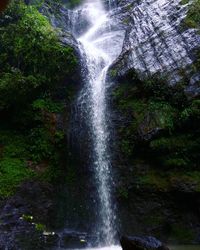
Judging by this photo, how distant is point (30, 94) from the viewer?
1449 centimetres

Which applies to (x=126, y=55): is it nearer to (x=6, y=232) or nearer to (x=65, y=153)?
(x=65, y=153)

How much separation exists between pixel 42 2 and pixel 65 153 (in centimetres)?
1008

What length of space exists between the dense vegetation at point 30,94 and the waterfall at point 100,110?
1003 millimetres

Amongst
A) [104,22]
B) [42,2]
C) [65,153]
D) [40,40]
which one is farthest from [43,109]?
[104,22]

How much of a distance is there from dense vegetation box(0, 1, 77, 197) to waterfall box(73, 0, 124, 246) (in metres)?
1.00

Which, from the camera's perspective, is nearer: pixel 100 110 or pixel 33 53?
pixel 100 110

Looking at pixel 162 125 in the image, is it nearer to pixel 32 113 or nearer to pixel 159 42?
pixel 159 42

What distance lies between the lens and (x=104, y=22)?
901 inches

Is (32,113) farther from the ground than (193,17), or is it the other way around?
(193,17)

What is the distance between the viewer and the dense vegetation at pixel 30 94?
13.5 meters

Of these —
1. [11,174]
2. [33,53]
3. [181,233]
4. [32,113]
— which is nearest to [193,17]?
[33,53]

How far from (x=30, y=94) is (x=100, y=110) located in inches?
112

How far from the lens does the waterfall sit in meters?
12.2

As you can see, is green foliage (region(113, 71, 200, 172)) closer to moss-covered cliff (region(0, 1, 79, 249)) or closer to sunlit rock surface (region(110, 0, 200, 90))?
sunlit rock surface (region(110, 0, 200, 90))
